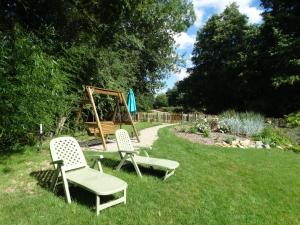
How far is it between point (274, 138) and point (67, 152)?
30.4 ft

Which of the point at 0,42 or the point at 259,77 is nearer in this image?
the point at 0,42

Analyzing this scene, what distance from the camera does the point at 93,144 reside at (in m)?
9.23

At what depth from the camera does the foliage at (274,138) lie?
437 inches

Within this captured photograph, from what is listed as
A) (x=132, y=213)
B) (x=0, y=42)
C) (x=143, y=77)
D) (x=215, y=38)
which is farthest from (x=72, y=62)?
(x=215, y=38)

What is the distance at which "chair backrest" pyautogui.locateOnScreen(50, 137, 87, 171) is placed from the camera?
4.86m

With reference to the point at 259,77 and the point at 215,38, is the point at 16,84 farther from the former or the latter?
the point at 215,38

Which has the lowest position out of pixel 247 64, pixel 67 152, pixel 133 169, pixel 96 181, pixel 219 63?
pixel 133 169

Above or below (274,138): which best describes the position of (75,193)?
below

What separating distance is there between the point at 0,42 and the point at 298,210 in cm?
693

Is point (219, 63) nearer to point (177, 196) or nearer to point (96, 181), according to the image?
point (177, 196)

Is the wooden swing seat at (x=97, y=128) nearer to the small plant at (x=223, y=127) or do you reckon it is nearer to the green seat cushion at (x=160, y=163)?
the green seat cushion at (x=160, y=163)

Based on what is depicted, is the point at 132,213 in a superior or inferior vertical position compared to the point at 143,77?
inferior

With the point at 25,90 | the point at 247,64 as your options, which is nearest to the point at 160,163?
the point at 25,90

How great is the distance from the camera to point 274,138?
11.6m
